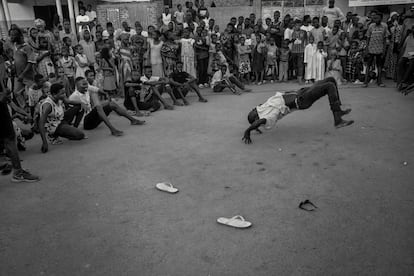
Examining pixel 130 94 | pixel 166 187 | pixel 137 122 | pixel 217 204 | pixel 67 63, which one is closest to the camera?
pixel 217 204

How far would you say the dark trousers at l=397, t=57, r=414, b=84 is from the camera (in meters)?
8.45

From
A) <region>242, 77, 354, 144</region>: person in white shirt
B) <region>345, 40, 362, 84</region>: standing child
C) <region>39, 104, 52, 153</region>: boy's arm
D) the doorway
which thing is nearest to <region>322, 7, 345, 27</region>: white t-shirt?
<region>345, 40, 362, 84</region>: standing child

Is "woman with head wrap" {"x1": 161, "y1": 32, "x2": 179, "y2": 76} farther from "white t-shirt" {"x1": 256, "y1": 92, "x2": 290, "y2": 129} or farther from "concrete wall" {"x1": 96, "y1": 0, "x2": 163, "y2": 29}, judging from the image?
"white t-shirt" {"x1": 256, "y1": 92, "x2": 290, "y2": 129}

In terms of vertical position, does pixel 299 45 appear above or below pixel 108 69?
above

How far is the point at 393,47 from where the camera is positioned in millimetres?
9625

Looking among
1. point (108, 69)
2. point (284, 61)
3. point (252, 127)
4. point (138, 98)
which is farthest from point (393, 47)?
point (108, 69)

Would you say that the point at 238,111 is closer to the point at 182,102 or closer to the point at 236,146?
the point at 182,102

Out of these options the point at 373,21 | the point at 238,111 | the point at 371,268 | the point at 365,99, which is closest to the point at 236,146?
the point at 238,111

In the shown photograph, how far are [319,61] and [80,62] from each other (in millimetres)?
6440

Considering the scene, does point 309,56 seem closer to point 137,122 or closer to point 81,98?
point 137,122

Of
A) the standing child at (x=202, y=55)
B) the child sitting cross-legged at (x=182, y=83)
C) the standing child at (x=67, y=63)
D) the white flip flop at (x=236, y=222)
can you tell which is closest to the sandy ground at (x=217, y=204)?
the white flip flop at (x=236, y=222)

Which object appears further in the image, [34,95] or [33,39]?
[33,39]

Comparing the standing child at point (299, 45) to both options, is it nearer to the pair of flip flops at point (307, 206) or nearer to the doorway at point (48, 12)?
the pair of flip flops at point (307, 206)

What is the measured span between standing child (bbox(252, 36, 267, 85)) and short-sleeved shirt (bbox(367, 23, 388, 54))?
2.78 meters
